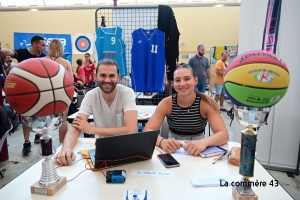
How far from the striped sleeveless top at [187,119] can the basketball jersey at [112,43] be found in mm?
1562

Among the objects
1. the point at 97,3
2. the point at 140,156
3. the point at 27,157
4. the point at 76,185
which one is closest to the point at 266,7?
the point at 140,156

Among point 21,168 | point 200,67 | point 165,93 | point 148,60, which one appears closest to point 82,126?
point 148,60

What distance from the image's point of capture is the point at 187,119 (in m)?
1.88

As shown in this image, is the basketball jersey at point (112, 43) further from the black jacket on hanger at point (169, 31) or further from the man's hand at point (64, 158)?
the man's hand at point (64, 158)

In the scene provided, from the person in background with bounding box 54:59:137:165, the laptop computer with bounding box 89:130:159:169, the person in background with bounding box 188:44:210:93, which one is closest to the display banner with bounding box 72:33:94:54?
the person in background with bounding box 188:44:210:93

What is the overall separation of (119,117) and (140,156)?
71 cm

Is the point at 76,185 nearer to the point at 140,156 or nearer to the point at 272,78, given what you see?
the point at 140,156

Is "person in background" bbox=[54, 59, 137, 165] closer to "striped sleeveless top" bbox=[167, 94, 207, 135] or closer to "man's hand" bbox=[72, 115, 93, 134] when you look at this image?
"man's hand" bbox=[72, 115, 93, 134]

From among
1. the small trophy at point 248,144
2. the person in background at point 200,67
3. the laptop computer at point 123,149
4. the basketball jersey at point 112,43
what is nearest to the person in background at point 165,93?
the basketball jersey at point 112,43

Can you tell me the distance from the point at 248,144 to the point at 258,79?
0.29m

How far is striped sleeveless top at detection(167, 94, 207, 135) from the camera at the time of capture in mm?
1868

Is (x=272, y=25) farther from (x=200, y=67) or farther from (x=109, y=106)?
(x=200, y=67)

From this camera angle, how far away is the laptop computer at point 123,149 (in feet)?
3.83

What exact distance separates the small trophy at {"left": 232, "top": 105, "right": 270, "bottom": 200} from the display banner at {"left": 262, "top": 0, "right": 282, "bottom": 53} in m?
1.96
